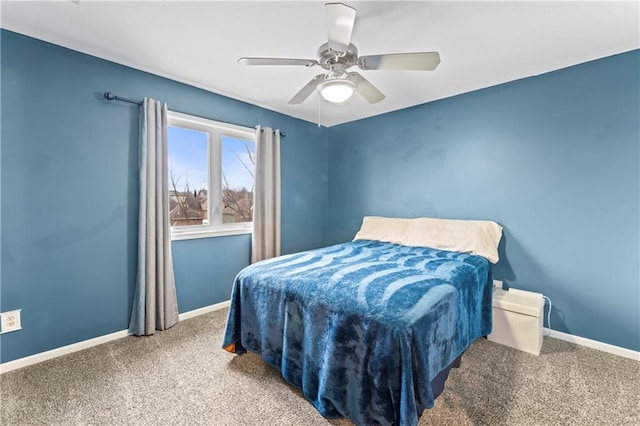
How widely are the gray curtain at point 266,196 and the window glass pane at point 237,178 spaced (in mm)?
131

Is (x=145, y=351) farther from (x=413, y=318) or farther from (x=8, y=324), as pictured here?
(x=413, y=318)

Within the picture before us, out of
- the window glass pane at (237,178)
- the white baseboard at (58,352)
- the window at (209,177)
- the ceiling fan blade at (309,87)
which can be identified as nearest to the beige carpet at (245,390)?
the white baseboard at (58,352)

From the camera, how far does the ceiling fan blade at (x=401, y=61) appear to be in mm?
1593

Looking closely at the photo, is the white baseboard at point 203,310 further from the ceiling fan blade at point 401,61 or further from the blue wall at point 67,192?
the ceiling fan blade at point 401,61

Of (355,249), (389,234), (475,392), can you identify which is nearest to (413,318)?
(475,392)

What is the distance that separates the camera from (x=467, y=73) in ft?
8.38

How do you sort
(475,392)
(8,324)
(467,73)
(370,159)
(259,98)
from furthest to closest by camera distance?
(370,159), (259,98), (467,73), (8,324), (475,392)

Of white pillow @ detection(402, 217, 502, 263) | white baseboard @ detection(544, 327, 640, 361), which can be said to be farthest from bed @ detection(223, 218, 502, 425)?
white baseboard @ detection(544, 327, 640, 361)

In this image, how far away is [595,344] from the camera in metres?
2.31

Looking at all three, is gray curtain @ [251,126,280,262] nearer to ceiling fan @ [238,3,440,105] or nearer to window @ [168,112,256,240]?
window @ [168,112,256,240]

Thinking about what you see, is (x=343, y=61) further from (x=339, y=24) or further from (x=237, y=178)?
(x=237, y=178)

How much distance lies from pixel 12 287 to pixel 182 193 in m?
1.39

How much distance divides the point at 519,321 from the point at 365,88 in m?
2.20

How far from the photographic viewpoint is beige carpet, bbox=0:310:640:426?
1545 mm
